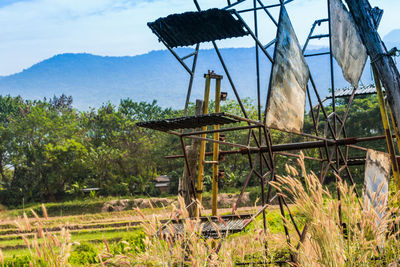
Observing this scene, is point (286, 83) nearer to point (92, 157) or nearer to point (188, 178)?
point (188, 178)

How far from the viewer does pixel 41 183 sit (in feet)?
95.3

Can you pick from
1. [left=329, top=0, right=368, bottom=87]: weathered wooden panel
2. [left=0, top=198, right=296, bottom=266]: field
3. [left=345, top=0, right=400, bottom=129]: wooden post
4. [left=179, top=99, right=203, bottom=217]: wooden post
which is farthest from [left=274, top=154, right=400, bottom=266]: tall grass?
[left=0, top=198, right=296, bottom=266]: field

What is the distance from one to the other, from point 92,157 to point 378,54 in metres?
25.6

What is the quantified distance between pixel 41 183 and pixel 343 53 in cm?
2701

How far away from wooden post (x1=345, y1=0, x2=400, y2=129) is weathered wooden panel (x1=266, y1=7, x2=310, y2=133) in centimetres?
67

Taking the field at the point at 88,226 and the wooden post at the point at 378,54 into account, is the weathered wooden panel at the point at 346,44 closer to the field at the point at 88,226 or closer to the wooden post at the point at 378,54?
the wooden post at the point at 378,54

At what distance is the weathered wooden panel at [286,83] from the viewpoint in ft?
13.6

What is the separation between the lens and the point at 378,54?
13.9 feet

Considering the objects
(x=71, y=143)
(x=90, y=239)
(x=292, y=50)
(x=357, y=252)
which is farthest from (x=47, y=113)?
(x=357, y=252)

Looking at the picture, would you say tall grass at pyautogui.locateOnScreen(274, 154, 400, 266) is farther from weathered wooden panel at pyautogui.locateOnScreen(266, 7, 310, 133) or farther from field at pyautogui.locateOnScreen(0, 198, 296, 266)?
field at pyautogui.locateOnScreen(0, 198, 296, 266)

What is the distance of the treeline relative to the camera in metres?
27.4

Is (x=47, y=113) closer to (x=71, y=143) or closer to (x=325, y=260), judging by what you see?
(x=71, y=143)

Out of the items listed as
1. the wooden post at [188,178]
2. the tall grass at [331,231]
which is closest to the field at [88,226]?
the wooden post at [188,178]

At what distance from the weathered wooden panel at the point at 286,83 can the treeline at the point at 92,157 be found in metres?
20.1
